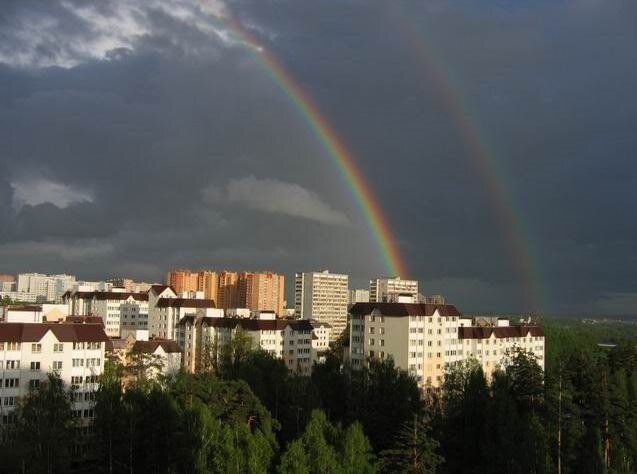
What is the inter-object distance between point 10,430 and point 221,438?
11.8 metres

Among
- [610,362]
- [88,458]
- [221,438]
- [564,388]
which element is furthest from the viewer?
[610,362]

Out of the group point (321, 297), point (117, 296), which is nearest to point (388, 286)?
point (321, 297)

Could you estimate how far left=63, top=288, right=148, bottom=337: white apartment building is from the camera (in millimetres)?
97875

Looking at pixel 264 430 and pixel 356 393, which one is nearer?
pixel 264 430

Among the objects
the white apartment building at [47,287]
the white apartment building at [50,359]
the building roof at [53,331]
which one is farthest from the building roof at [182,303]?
the white apartment building at [47,287]

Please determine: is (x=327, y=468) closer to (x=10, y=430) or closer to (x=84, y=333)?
Result: (x=10, y=430)

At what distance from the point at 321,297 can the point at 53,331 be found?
112424mm

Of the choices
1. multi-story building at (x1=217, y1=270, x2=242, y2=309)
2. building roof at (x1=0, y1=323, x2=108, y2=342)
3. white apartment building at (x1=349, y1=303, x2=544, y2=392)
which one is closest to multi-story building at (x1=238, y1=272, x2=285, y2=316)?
multi-story building at (x1=217, y1=270, x2=242, y2=309)

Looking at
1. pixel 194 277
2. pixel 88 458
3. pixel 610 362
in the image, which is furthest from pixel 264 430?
pixel 194 277

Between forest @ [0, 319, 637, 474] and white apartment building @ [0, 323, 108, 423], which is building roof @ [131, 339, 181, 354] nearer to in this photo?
forest @ [0, 319, 637, 474]

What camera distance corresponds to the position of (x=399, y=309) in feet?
188

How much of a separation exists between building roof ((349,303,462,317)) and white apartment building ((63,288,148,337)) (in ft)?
156

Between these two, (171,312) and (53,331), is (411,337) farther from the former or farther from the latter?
(171,312)

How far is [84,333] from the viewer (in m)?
45.2
